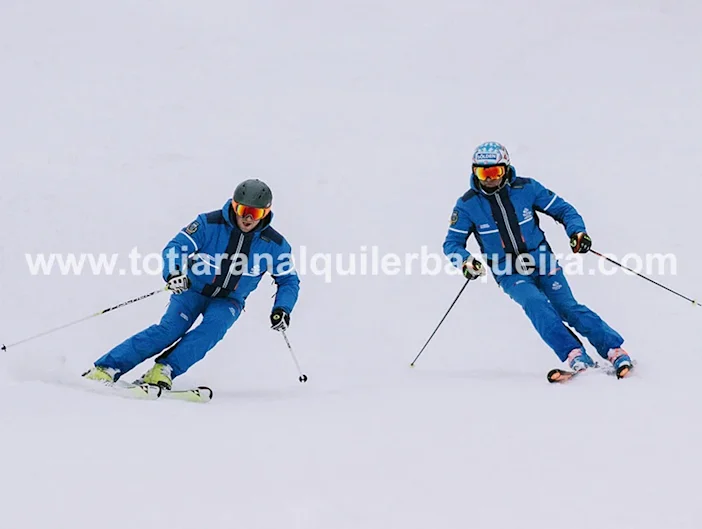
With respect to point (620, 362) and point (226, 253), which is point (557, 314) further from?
point (226, 253)

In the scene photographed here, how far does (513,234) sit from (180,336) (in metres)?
2.84

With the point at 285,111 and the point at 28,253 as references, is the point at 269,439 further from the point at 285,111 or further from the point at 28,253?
the point at 285,111

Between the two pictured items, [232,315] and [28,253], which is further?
[28,253]

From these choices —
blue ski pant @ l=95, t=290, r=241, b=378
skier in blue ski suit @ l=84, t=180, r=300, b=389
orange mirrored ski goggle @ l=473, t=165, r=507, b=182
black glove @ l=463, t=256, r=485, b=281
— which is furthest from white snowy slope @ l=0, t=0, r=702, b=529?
orange mirrored ski goggle @ l=473, t=165, r=507, b=182

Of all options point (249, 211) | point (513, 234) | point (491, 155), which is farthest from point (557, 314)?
point (249, 211)

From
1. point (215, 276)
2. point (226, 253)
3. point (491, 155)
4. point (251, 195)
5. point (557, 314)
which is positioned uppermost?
point (491, 155)

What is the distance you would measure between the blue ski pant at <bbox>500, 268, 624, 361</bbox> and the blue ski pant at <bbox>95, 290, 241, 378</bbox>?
2.33 metres

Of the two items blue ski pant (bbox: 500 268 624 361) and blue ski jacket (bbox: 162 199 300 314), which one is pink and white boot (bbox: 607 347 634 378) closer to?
blue ski pant (bbox: 500 268 624 361)

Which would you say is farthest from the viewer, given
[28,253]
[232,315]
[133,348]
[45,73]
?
[45,73]

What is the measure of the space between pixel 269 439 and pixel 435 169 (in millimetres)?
8262

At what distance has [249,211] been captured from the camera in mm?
5621

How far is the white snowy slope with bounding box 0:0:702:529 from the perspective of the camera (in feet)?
9.96

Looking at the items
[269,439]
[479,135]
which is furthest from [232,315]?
[479,135]

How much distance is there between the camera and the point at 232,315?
5.79 metres
